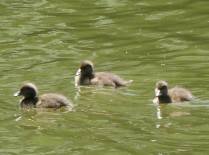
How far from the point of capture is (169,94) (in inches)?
500

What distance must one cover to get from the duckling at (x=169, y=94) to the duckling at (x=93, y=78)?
83 centimetres

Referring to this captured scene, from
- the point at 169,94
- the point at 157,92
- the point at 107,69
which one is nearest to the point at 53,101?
the point at 157,92

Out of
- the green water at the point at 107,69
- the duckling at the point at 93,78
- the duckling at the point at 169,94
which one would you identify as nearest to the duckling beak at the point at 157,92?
the duckling at the point at 169,94

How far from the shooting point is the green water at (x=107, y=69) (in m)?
10.8

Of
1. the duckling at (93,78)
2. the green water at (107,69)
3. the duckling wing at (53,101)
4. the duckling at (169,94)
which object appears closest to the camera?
the green water at (107,69)

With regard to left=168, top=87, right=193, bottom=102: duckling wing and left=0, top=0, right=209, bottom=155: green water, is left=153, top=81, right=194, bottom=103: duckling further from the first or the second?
left=0, top=0, right=209, bottom=155: green water

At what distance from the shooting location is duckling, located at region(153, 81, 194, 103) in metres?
12.4

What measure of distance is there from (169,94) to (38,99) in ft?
5.73

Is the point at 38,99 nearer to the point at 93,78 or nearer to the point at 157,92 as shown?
the point at 93,78

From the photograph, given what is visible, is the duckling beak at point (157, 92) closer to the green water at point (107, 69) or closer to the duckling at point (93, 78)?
the green water at point (107, 69)

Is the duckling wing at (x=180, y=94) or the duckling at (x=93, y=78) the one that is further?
the duckling at (x=93, y=78)

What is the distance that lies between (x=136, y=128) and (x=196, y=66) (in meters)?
3.21

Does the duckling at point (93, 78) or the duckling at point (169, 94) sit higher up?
the duckling at point (93, 78)

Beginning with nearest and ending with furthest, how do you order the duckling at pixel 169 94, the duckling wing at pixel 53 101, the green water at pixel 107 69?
the green water at pixel 107 69
the duckling wing at pixel 53 101
the duckling at pixel 169 94
